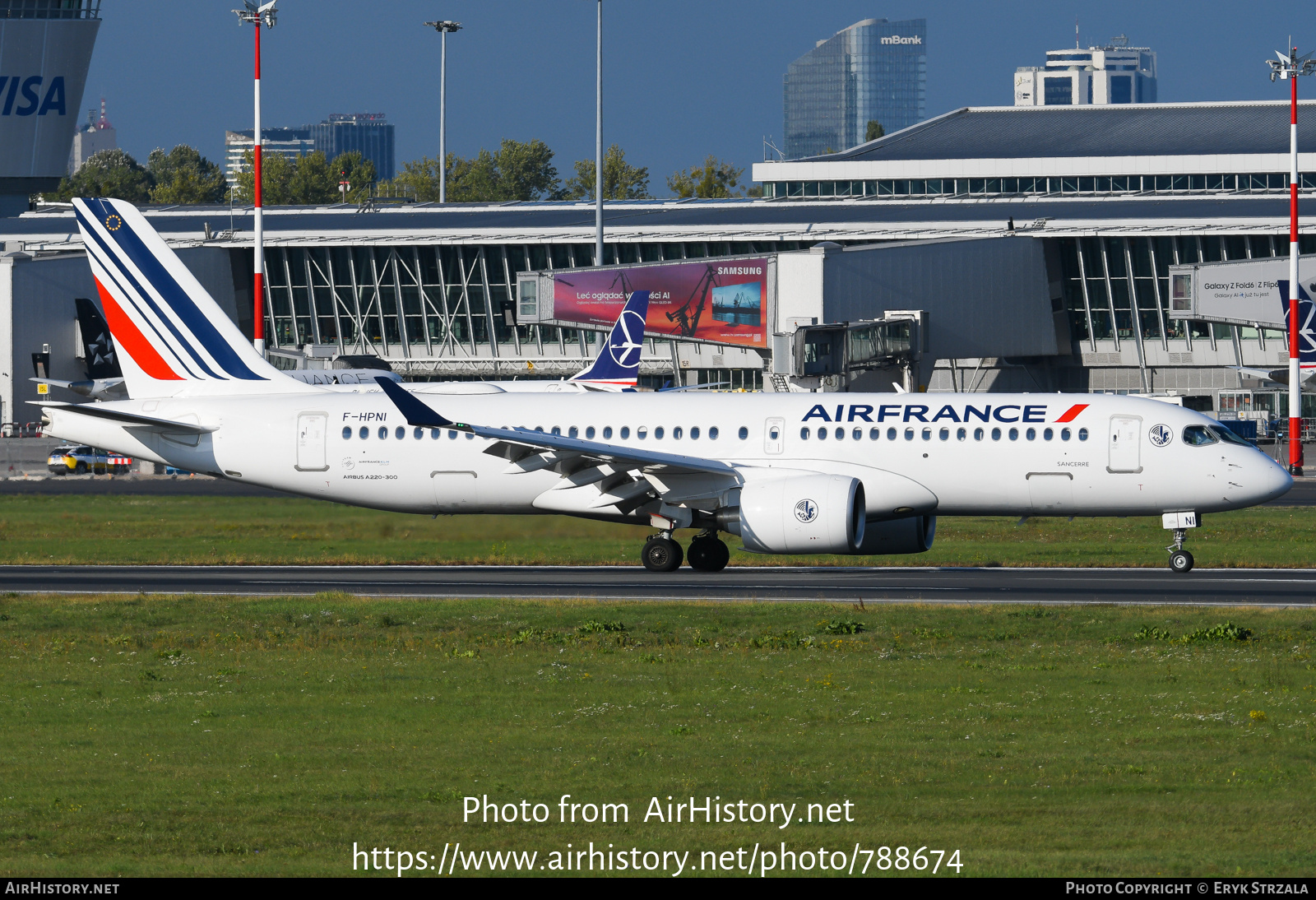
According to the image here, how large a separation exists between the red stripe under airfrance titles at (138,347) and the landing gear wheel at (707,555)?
12.4m

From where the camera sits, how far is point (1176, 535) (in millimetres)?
33625

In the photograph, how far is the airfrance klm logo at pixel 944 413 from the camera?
33719 mm

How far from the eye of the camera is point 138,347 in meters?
36.9

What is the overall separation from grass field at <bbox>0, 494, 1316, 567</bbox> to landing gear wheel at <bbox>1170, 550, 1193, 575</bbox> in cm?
253

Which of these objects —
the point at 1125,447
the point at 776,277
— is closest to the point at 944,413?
the point at 1125,447

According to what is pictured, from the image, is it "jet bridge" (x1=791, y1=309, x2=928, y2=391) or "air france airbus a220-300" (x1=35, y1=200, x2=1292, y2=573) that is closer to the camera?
"air france airbus a220-300" (x1=35, y1=200, x2=1292, y2=573)

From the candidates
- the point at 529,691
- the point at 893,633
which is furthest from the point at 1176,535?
the point at 529,691

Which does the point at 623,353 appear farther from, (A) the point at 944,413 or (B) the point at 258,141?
(A) the point at 944,413

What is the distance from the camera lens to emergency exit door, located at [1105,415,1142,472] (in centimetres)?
3309

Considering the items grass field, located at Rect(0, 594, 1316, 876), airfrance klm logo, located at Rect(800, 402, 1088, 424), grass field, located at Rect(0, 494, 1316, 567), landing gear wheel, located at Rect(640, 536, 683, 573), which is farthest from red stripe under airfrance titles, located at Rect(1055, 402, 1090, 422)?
landing gear wheel, located at Rect(640, 536, 683, 573)

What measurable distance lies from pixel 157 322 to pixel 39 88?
66.0 meters

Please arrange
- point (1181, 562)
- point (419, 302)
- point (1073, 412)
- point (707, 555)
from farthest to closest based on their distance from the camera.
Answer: point (419, 302)
point (707, 555)
point (1073, 412)
point (1181, 562)

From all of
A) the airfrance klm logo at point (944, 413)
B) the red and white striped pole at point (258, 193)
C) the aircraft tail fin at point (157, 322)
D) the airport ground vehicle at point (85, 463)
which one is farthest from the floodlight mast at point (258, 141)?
the airfrance klm logo at point (944, 413)

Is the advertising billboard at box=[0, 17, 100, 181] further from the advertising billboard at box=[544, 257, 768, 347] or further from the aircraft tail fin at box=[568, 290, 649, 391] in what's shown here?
the aircraft tail fin at box=[568, 290, 649, 391]
